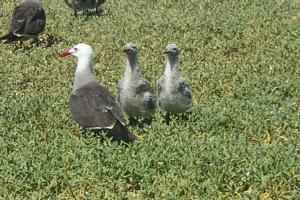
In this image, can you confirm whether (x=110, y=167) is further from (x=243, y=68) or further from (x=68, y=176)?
(x=243, y=68)

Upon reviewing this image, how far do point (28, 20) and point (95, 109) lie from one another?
24.9ft

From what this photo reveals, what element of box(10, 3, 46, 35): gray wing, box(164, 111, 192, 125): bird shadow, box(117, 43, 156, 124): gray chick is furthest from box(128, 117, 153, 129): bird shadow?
box(10, 3, 46, 35): gray wing

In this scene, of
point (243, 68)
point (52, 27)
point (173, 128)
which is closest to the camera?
point (173, 128)

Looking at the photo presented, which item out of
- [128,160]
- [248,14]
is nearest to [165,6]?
[248,14]

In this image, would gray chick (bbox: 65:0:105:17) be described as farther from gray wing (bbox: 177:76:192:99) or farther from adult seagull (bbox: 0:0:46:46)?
gray wing (bbox: 177:76:192:99)

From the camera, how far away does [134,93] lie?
9.97 m

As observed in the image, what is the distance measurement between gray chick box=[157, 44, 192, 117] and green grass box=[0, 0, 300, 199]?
239 millimetres

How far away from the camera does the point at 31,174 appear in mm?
7934

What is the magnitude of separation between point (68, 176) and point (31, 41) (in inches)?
391

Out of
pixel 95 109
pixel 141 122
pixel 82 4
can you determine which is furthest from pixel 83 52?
pixel 82 4

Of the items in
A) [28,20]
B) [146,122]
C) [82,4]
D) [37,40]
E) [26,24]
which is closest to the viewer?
[146,122]

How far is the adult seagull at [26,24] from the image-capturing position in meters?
15.9

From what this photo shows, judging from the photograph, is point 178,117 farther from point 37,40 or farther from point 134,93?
point 37,40

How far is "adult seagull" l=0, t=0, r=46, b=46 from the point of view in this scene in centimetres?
1587
